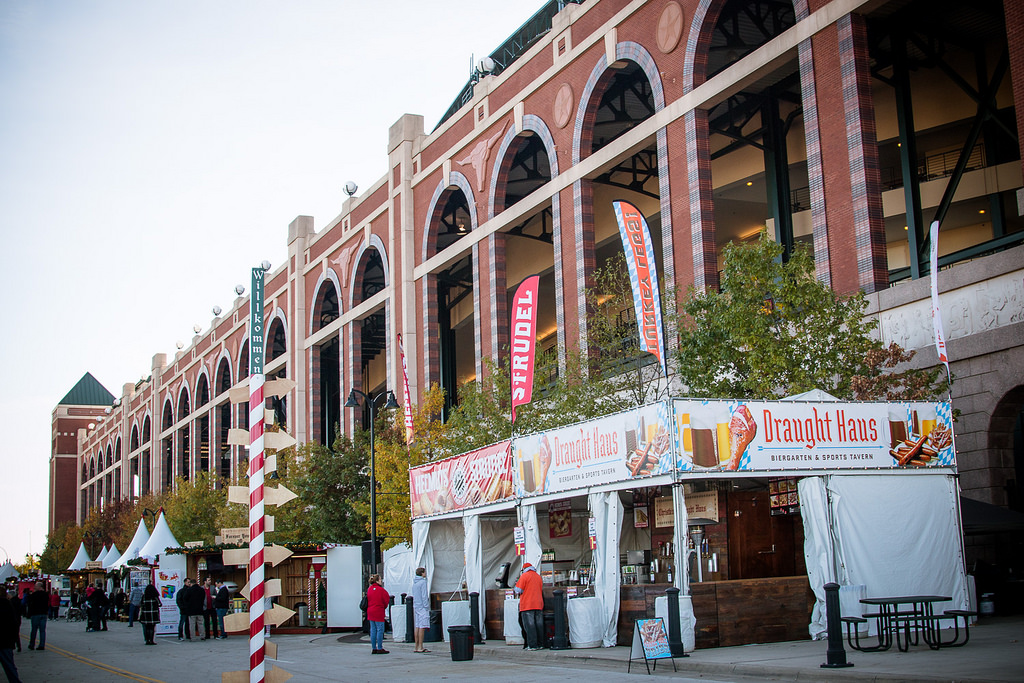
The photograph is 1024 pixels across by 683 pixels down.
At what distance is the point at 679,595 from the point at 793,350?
22.7 ft

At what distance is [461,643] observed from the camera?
20141 mm

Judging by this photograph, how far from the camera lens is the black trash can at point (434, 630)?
25609 mm

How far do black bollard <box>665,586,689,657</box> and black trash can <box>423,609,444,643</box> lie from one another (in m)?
10.5

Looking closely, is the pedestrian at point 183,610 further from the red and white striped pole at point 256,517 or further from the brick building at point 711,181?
the red and white striped pole at point 256,517

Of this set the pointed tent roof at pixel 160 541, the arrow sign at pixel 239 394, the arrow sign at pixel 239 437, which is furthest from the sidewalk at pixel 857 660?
the pointed tent roof at pixel 160 541

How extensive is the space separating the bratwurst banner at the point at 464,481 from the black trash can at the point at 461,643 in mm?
3172

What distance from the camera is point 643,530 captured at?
80.5 feet

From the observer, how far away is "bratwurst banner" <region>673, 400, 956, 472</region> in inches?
674

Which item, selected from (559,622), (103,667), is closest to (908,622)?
(559,622)

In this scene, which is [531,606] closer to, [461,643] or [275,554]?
[461,643]

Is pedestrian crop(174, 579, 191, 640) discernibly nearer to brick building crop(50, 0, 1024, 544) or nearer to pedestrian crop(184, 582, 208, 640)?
pedestrian crop(184, 582, 208, 640)

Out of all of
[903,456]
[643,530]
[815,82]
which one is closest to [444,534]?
[643,530]

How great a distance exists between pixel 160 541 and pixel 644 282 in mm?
25916

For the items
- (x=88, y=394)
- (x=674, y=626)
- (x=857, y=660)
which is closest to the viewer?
(x=857, y=660)
